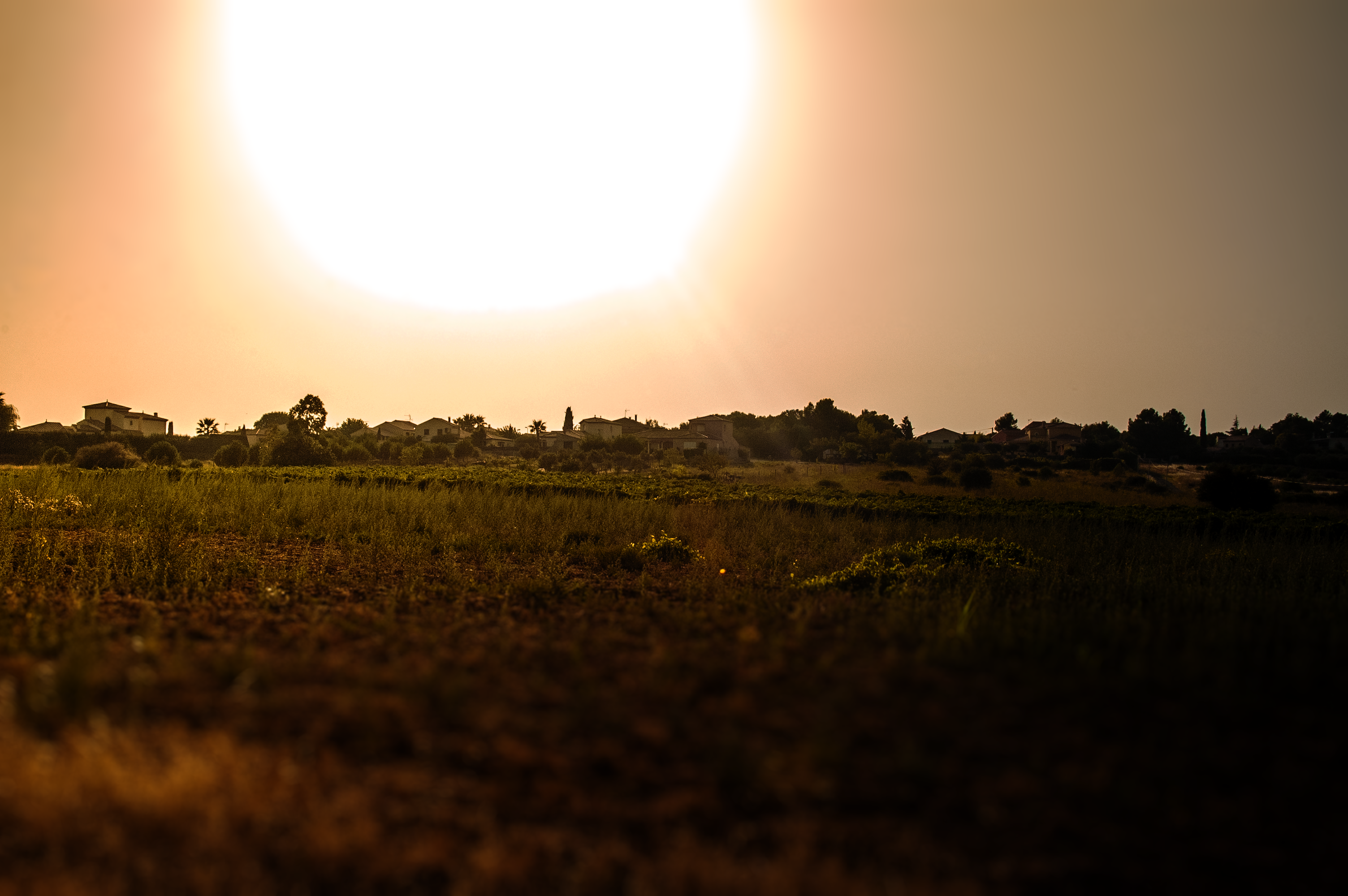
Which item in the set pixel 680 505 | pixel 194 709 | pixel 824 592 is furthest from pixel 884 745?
pixel 680 505

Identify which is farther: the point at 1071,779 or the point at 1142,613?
the point at 1142,613

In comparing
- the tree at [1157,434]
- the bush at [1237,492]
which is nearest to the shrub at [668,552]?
the bush at [1237,492]

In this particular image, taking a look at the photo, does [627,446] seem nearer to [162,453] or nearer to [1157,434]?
[162,453]

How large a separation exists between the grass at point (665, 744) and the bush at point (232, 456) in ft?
139

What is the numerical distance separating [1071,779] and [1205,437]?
85582mm

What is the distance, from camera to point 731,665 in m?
4.92

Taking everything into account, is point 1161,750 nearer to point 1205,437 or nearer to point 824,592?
point 824,592

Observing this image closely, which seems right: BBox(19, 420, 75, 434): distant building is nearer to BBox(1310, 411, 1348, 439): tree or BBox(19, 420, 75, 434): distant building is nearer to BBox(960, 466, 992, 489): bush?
BBox(960, 466, 992, 489): bush

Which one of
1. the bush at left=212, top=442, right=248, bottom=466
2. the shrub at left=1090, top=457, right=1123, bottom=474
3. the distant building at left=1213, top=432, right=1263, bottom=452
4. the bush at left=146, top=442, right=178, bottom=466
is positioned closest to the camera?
the bush at left=146, top=442, right=178, bottom=466

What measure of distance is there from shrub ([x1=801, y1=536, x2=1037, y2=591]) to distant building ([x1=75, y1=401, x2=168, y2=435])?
70.9 m

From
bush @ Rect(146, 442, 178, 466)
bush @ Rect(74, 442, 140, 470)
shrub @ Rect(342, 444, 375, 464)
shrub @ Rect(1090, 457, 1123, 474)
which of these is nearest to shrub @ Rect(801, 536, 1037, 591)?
bush @ Rect(74, 442, 140, 470)

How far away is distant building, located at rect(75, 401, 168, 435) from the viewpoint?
67.5 m

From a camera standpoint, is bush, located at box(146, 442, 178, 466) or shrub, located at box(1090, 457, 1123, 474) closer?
bush, located at box(146, 442, 178, 466)

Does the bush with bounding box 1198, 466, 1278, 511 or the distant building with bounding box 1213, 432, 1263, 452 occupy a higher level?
the distant building with bounding box 1213, 432, 1263, 452
